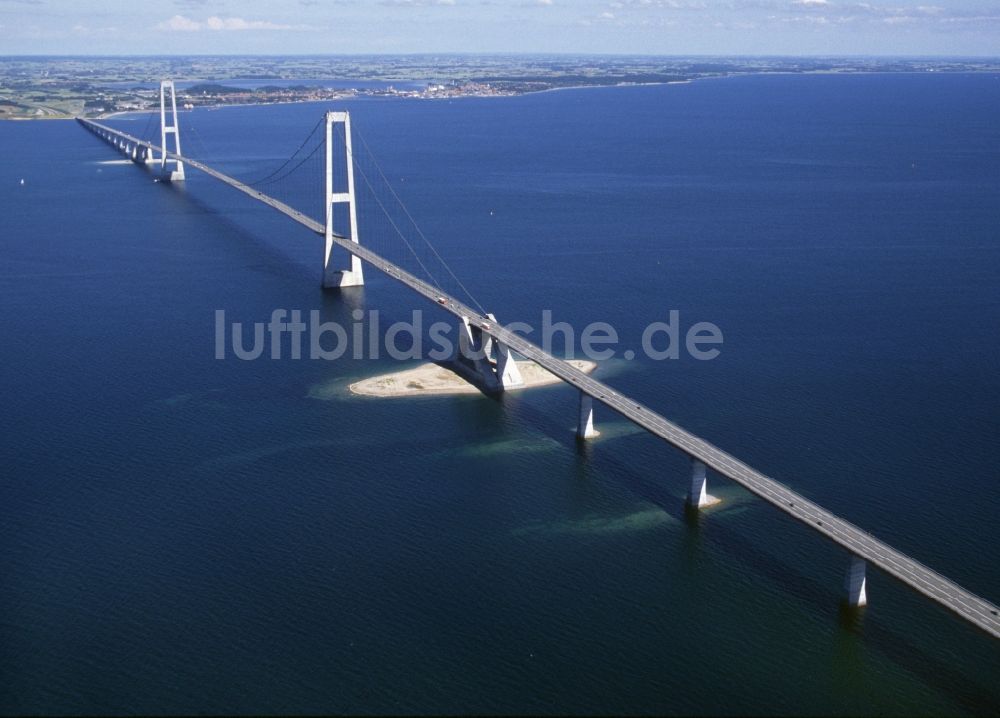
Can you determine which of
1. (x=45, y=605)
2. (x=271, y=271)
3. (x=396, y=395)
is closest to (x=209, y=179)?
(x=271, y=271)

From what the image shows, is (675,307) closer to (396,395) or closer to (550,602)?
(396,395)

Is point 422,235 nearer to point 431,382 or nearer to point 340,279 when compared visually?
point 340,279

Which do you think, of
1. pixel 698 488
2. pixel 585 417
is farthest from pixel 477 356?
pixel 698 488

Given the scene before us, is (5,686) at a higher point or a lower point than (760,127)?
lower

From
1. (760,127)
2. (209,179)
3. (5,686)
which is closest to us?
(5,686)

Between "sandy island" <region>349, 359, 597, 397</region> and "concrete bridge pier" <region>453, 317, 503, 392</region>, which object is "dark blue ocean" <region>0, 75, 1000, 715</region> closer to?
"sandy island" <region>349, 359, 597, 397</region>

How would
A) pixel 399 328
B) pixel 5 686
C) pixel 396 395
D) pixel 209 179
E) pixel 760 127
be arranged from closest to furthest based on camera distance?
1. pixel 5 686
2. pixel 396 395
3. pixel 399 328
4. pixel 209 179
5. pixel 760 127

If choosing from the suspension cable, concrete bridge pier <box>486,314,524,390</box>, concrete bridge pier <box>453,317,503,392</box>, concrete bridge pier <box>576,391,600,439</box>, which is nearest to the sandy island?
concrete bridge pier <box>486,314,524,390</box>
